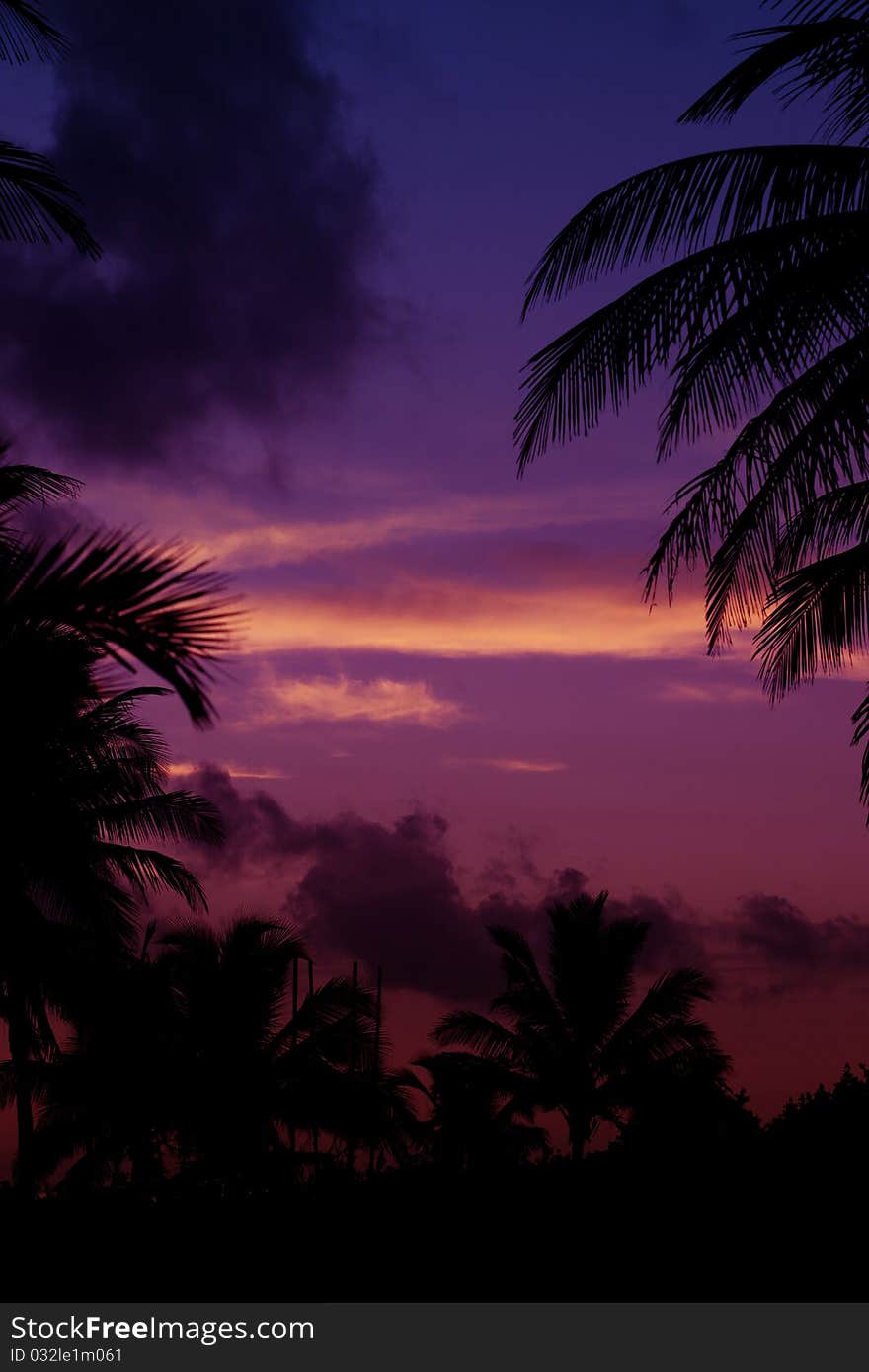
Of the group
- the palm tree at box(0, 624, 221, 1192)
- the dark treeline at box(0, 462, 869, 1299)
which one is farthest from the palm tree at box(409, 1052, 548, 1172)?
the palm tree at box(0, 624, 221, 1192)

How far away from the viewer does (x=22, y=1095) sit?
2022 centimetres

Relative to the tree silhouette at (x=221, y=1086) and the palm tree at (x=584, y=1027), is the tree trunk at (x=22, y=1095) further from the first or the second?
the palm tree at (x=584, y=1027)

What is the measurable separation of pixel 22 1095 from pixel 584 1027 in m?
12.9

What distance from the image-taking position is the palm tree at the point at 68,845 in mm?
14898

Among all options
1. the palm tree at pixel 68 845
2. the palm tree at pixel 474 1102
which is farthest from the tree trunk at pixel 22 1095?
the palm tree at pixel 474 1102

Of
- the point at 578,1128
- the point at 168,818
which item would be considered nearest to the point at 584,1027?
the point at 578,1128

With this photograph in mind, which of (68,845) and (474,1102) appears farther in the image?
(474,1102)

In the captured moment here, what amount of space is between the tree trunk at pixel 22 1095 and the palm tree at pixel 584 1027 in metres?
10.2

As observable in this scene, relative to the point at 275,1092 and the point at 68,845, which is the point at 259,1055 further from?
the point at 68,845

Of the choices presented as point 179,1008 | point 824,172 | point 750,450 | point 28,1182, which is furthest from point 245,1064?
point 824,172

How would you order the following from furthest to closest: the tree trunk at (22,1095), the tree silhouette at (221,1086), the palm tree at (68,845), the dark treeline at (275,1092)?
the tree silhouette at (221,1086) → the tree trunk at (22,1095) → the palm tree at (68,845) → the dark treeline at (275,1092)

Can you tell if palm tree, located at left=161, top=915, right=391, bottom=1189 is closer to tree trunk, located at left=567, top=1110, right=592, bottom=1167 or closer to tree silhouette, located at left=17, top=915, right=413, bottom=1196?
tree silhouette, located at left=17, top=915, right=413, bottom=1196
